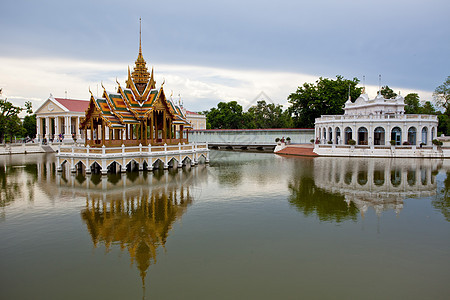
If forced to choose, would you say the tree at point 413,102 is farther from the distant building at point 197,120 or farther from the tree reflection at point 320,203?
the tree reflection at point 320,203

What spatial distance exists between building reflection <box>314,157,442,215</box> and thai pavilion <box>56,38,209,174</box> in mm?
10742

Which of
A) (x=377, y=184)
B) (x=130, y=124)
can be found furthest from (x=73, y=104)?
(x=377, y=184)

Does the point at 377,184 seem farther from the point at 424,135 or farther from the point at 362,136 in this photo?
the point at 362,136

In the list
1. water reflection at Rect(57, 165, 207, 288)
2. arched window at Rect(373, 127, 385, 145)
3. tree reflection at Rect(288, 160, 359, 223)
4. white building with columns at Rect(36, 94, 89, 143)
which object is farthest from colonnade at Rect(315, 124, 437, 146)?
white building with columns at Rect(36, 94, 89, 143)

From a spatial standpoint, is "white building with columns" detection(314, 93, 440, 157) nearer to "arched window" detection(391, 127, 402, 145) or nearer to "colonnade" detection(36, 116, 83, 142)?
"arched window" detection(391, 127, 402, 145)

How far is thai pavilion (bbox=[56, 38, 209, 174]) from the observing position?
840 inches

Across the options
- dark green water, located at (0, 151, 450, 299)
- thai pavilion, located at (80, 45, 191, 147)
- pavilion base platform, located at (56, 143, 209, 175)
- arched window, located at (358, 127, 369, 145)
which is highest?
thai pavilion, located at (80, 45, 191, 147)

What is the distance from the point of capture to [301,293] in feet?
21.9

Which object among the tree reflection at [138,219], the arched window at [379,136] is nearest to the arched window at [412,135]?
the arched window at [379,136]

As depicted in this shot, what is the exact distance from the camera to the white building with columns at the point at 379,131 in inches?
1329

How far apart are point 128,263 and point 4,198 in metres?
10.1

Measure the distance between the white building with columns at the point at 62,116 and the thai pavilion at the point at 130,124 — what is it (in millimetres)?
28878

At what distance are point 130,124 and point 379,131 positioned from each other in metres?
27.6

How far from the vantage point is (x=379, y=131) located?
37.5 metres
